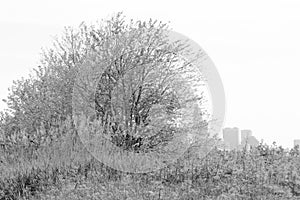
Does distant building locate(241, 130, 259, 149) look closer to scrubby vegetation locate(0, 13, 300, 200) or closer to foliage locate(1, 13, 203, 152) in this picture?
scrubby vegetation locate(0, 13, 300, 200)

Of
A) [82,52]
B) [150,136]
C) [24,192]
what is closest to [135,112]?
[150,136]

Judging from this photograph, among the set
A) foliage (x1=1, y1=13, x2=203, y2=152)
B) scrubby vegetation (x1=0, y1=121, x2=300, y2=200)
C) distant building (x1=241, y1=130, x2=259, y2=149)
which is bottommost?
scrubby vegetation (x1=0, y1=121, x2=300, y2=200)

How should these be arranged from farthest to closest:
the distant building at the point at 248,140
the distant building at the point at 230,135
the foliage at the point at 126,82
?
1. the distant building at the point at 230,135
2. the foliage at the point at 126,82
3. the distant building at the point at 248,140

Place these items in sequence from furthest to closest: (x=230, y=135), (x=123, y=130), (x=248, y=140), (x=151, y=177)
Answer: (x=230, y=135)
(x=123, y=130)
(x=248, y=140)
(x=151, y=177)

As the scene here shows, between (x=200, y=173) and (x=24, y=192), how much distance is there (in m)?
3.09

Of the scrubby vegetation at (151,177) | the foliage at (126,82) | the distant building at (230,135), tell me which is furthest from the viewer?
the distant building at (230,135)

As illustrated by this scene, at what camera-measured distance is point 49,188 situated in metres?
8.45

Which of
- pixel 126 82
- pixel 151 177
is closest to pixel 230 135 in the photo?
pixel 126 82

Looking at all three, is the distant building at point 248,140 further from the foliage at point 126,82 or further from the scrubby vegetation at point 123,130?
the foliage at point 126,82

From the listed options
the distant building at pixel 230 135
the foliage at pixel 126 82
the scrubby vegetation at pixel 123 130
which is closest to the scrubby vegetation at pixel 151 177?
the scrubby vegetation at pixel 123 130

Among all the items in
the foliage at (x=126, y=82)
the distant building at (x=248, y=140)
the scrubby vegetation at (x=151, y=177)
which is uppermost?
the foliage at (x=126, y=82)

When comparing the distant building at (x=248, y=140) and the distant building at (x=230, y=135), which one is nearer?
the distant building at (x=248, y=140)

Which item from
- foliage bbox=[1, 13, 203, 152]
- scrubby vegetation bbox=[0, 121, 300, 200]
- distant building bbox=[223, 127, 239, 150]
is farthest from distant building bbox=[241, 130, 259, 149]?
foliage bbox=[1, 13, 203, 152]

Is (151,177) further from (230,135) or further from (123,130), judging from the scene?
(230,135)
